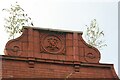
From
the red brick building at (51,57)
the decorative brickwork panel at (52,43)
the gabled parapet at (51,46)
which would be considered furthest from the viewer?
the decorative brickwork panel at (52,43)

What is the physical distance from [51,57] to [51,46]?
490 mm

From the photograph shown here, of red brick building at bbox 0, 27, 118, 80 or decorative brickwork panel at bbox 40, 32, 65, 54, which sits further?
decorative brickwork panel at bbox 40, 32, 65, 54

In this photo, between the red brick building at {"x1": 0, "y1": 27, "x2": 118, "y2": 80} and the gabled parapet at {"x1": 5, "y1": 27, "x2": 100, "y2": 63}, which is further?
the gabled parapet at {"x1": 5, "y1": 27, "x2": 100, "y2": 63}

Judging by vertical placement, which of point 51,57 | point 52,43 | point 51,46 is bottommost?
point 51,57

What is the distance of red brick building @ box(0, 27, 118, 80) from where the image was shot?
14.8m

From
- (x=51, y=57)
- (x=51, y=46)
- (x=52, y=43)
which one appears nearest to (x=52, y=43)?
(x=52, y=43)

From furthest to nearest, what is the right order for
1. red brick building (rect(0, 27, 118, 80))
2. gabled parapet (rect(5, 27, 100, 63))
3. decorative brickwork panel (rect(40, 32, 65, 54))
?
decorative brickwork panel (rect(40, 32, 65, 54)) < gabled parapet (rect(5, 27, 100, 63)) < red brick building (rect(0, 27, 118, 80))

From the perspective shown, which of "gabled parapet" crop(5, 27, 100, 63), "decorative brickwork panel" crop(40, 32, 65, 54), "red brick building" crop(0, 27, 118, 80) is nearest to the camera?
"red brick building" crop(0, 27, 118, 80)

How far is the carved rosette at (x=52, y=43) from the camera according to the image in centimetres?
1555

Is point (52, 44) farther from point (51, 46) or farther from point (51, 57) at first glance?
point (51, 57)

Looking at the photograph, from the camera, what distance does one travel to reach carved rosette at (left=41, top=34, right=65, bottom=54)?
51.0 ft

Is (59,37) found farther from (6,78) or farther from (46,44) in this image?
(6,78)

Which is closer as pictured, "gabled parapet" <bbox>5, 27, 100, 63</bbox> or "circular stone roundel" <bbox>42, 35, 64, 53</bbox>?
"gabled parapet" <bbox>5, 27, 100, 63</bbox>

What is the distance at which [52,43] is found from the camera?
15.7 m
